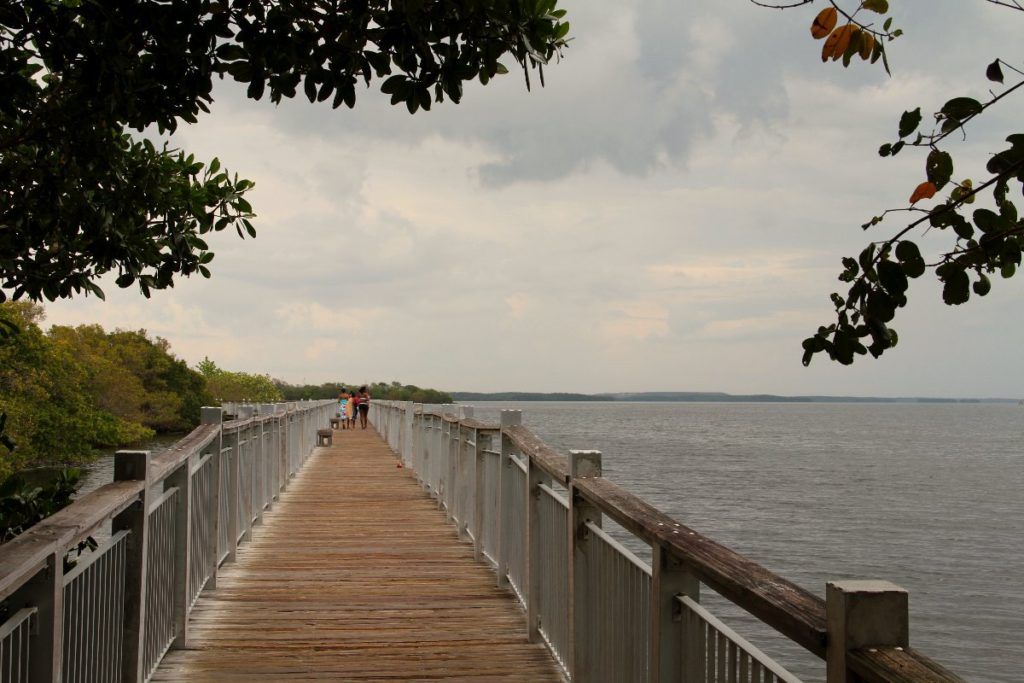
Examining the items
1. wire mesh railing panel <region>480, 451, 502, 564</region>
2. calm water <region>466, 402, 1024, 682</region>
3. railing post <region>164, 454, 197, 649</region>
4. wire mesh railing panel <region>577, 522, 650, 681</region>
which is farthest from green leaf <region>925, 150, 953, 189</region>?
calm water <region>466, 402, 1024, 682</region>

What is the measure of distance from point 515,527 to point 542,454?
1.60 meters

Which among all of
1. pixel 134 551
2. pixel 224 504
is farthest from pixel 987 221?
pixel 224 504

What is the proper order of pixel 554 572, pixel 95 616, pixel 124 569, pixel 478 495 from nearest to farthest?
pixel 95 616 < pixel 124 569 < pixel 554 572 < pixel 478 495

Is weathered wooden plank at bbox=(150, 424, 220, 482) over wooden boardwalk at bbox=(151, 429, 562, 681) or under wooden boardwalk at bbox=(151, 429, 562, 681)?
over

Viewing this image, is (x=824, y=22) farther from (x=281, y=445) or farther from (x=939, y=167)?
(x=281, y=445)

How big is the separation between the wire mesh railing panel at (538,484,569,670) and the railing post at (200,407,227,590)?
242 centimetres

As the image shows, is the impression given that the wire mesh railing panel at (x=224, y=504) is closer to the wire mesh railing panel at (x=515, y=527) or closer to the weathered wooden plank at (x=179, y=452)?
the weathered wooden plank at (x=179, y=452)

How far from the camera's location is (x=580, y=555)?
494cm

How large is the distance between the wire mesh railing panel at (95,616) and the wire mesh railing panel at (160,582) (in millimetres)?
396

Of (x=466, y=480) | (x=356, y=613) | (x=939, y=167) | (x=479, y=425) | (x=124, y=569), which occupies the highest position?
(x=939, y=167)

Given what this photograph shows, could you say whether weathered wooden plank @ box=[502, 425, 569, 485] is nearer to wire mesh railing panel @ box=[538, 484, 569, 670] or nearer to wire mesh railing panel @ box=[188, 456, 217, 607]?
wire mesh railing panel @ box=[538, 484, 569, 670]

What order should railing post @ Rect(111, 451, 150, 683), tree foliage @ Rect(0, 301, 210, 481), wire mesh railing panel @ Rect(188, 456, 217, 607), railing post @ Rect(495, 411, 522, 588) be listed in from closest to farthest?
1. railing post @ Rect(111, 451, 150, 683)
2. wire mesh railing panel @ Rect(188, 456, 217, 607)
3. railing post @ Rect(495, 411, 522, 588)
4. tree foliage @ Rect(0, 301, 210, 481)

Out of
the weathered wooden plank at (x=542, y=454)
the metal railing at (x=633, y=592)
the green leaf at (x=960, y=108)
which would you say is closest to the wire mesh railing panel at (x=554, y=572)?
the metal railing at (x=633, y=592)

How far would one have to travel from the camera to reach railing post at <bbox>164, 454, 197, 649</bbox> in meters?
5.85
